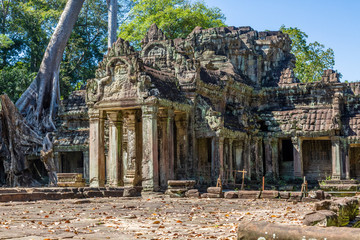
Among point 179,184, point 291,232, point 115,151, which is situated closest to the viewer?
point 291,232

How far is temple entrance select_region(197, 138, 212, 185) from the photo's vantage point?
24.5 meters

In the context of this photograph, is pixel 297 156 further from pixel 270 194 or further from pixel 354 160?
pixel 270 194

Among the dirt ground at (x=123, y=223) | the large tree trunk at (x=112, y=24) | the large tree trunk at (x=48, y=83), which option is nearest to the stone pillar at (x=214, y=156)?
the dirt ground at (x=123, y=223)

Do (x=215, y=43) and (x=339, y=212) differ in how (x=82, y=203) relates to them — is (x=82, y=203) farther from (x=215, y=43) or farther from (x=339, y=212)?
(x=215, y=43)

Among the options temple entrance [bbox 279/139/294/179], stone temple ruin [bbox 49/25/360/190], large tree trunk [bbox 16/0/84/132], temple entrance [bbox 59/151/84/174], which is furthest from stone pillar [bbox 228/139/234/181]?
large tree trunk [bbox 16/0/84/132]

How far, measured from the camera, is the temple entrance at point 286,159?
2830 centimetres

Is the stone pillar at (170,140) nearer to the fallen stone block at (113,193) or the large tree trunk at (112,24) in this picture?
the fallen stone block at (113,193)

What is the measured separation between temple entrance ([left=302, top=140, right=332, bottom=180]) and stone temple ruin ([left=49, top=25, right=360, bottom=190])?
0.18 feet

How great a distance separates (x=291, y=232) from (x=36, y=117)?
2969 cm

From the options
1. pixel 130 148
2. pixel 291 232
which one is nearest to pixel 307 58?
pixel 130 148

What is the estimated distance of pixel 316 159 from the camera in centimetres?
2817

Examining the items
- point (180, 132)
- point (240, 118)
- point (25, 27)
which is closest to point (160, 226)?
point (180, 132)

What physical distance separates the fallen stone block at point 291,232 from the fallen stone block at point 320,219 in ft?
5.45

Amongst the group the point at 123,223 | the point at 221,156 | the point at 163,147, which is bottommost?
the point at 123,223
